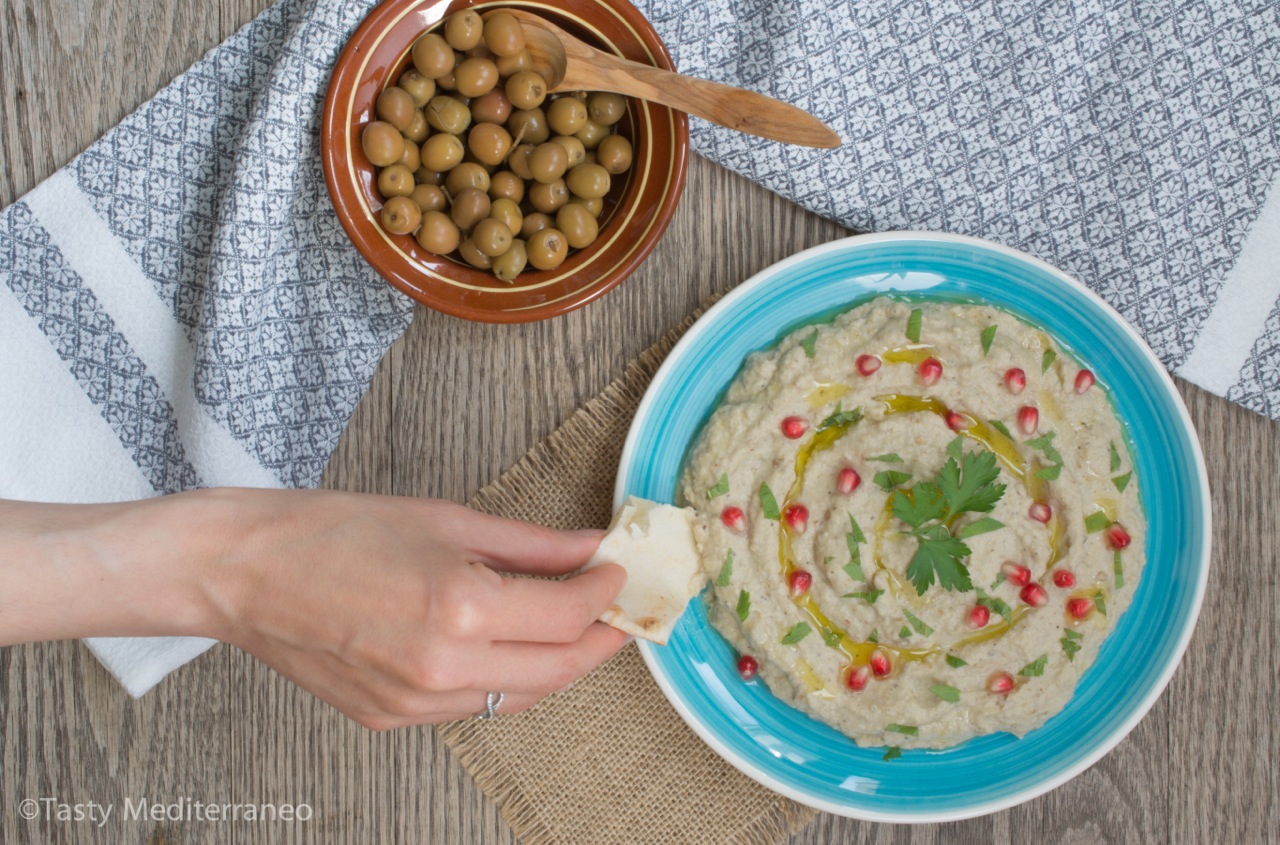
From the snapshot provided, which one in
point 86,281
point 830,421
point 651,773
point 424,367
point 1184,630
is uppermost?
point 86,281

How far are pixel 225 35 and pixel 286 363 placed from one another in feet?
2.87

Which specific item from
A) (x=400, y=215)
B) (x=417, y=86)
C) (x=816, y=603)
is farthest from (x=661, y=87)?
(x=816, y=603)

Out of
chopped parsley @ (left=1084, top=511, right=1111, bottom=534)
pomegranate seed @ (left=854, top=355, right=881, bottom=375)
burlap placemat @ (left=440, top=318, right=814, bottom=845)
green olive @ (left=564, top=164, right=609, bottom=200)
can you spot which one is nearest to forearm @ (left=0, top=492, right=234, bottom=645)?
burlap placemat @ (left=440, top=318, right=814, bottom=845)

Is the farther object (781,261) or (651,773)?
(651,773)

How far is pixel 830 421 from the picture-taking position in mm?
2373

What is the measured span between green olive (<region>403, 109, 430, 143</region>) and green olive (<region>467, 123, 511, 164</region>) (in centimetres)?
11

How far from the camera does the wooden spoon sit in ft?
7.30

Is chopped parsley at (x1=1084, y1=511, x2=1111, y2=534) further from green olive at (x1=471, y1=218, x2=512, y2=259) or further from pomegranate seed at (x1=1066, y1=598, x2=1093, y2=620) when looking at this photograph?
green olive at (x1=471, y1=218, x2=512, y2=259)

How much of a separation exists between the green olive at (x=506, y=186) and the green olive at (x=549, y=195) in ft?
0.12

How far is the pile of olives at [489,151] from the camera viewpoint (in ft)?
7.29

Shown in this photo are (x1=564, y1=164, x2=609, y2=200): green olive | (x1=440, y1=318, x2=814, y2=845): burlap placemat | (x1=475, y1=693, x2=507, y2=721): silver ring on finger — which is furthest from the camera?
(x1=440, y1=318, x2=814, y2=845): burlap placemat

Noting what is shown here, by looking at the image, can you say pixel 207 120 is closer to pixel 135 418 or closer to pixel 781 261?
pixel 135 418

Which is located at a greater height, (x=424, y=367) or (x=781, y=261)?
(x=781, y=261)

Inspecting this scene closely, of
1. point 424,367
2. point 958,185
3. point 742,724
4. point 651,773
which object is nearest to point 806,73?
point 958,185
